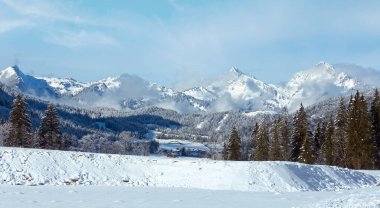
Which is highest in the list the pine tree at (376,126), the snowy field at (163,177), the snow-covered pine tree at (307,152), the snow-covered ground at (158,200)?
the pine tree at (376,126)

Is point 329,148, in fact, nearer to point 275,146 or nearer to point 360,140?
point 360,140

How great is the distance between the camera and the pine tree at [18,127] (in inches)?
2522

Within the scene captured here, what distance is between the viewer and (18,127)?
64.4m

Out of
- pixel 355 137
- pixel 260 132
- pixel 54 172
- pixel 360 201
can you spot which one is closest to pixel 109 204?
pixel 360 201

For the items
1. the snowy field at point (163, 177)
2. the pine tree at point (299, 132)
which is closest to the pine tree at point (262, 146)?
the pine tree at point (299, 132)

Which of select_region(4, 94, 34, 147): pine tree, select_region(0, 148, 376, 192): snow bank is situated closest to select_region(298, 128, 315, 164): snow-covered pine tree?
select_region(0, 148, 376, 192): snow bank

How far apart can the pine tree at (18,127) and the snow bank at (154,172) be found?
2914 cm

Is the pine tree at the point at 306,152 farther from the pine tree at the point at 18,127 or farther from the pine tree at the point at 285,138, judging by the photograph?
the pine tree at the point at 18,127

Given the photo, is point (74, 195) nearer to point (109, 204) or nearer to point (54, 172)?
point (109, 204)

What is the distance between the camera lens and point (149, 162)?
38.9 meters

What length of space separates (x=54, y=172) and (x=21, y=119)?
3300 cm

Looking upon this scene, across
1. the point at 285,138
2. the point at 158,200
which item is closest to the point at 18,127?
the point at 285,138

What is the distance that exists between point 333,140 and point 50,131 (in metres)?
42.8

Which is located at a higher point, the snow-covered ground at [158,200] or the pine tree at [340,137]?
the pine tree at [340,137]
